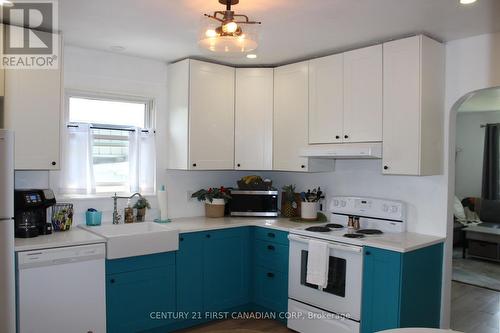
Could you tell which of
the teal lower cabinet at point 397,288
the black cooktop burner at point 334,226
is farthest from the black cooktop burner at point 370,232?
the teal lower cabinet at point 397,288

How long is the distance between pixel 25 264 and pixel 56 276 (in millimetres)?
214

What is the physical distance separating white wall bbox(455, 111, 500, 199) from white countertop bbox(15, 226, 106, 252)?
21.7 ft

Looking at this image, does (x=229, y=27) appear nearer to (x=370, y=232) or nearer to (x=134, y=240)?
(x=134, y=240)

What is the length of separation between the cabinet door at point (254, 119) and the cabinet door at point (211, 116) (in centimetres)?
7

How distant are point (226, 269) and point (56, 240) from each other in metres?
1.50

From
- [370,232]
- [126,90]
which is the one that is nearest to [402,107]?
[370,232]

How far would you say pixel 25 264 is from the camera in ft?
8.63

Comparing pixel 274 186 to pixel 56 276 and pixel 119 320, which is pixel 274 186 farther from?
pixel 56 276

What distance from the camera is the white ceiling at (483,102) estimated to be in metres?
5.19

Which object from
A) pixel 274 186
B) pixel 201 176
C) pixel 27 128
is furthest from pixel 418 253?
pixel 27 128

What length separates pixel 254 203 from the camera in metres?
4.19

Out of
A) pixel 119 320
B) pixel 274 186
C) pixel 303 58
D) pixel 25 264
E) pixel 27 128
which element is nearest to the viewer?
pixel 25 264

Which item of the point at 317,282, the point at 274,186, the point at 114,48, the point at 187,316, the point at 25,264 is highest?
the point at 114,48

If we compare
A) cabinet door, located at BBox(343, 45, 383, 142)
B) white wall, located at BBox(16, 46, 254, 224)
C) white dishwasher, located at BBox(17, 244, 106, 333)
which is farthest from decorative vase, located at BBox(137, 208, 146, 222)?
cabinet door, located at BBox(343, 45, 383, 142)
